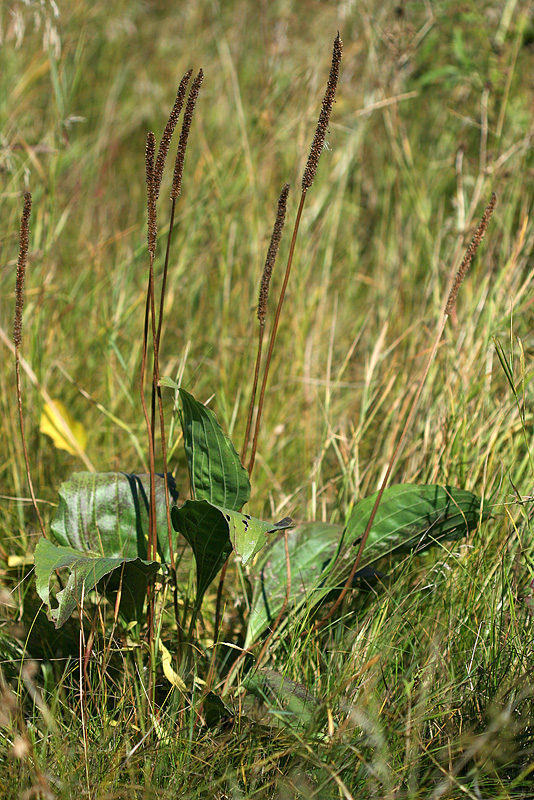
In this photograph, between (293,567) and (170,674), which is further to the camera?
(293,567)

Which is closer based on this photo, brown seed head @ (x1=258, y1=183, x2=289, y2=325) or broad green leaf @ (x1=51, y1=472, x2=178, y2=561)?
brown seed head @ (x1=258, y1=183, x2=289, y2=325)

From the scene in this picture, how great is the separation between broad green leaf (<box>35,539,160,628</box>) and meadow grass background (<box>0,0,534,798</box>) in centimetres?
11

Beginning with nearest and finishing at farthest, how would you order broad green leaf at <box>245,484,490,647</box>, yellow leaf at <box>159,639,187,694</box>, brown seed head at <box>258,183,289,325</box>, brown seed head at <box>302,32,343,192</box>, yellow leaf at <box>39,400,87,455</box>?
brown seed head at <box>302,32,343,192</box>, brown seed head at <box>258,183,289,325</box>, yellow leaf at <box>159,639,187,694</box>, broad green leaf at <box>245,484,490,647</box>, yellow leaf at <box>39,400,87,455</box>

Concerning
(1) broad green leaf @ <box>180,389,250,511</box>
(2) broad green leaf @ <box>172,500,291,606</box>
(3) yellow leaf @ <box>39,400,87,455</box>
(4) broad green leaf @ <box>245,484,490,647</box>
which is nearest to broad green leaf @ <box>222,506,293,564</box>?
(2) broad green leaf @ <box>172,500,291,606</box>

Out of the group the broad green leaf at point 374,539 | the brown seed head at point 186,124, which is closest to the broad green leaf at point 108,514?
the broad green leaf at point 374,539

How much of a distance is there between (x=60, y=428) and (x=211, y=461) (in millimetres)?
702

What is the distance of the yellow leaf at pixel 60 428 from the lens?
1.66 meters

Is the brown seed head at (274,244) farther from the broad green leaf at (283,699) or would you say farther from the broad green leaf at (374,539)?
the broad green leaf at (283,699)

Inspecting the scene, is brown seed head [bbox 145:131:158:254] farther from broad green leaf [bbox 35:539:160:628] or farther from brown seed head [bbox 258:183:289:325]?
broad green leaf [bbox 35:539:160:628]

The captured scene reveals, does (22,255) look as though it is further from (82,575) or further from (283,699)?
(283,699)

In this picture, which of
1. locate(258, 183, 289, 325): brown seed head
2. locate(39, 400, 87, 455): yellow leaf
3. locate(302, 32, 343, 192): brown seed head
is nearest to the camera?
locate(302, 32, 343, 192): brown seed head

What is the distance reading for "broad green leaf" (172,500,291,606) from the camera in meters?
0.92

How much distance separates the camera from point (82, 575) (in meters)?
0.96

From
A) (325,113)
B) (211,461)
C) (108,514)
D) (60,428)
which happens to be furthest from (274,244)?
(60,428)
